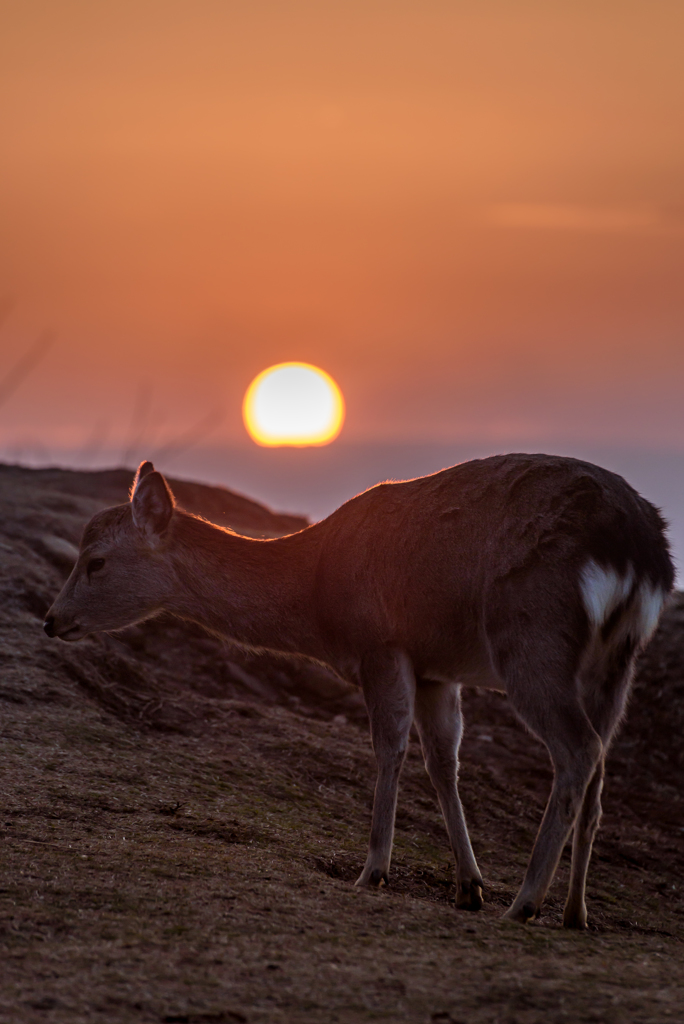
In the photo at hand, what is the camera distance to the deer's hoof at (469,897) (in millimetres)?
6910

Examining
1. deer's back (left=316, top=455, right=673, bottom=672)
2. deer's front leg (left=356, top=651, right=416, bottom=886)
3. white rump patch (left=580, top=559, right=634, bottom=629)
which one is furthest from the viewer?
deer's front leg (left=356, top=651, right=416, bottom=886)

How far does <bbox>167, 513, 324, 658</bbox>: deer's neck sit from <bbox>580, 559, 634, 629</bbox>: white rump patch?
2392 millimetres

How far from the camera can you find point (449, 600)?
7.00 metres

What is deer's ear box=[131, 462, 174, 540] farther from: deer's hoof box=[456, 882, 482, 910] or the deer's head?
deer's hoof box=[456, 882, 482, 910]

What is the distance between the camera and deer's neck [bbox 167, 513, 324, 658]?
8125 mm

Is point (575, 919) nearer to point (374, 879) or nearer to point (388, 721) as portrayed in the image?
point (374, 879)

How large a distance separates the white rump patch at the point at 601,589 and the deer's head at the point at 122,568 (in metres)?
3.65

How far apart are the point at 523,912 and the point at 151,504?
4.29 meters

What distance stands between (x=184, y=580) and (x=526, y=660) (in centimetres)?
326

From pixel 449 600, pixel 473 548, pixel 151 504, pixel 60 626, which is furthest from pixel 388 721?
pixel 60 626

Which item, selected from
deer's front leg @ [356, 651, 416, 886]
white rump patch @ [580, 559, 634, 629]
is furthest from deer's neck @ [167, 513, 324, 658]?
white rump patch @ [580, 559, 634, 629]

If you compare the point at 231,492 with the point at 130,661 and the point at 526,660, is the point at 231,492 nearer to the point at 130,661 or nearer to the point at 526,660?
the point at 130,661

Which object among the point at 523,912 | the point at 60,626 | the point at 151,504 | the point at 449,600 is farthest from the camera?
the point at 60,626

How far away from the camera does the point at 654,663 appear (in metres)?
13.8
